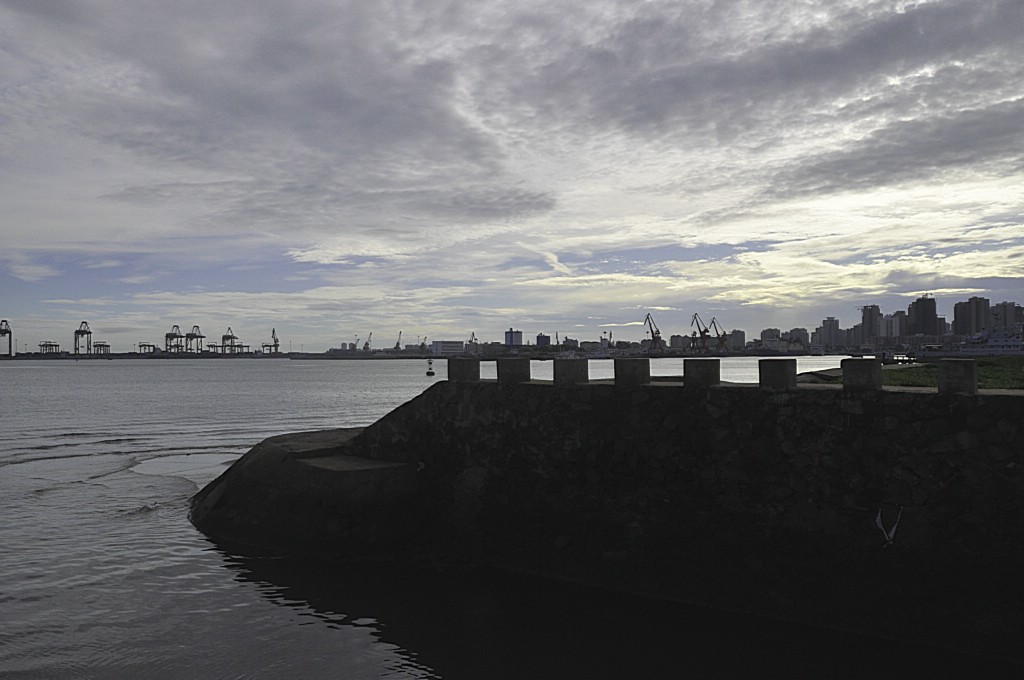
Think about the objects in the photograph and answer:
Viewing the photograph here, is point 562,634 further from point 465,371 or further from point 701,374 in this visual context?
point 465,371

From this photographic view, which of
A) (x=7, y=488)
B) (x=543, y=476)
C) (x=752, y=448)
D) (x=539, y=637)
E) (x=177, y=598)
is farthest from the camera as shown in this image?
(x=7, y=488)

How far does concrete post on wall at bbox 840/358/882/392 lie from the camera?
984 centimetres

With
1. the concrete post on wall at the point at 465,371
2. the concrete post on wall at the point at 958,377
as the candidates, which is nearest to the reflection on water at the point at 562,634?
the concrete post on wall at the point at 958,377

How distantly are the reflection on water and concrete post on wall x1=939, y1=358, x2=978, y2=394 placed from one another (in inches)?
119

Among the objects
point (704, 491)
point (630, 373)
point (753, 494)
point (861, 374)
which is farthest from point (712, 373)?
point (861, 374)

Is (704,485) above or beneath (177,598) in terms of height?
above

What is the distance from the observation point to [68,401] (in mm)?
65250

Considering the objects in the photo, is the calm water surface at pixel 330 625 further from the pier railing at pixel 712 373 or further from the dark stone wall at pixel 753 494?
the pier railing at pixel 712 373

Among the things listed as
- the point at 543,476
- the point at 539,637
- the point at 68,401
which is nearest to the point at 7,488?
the point at 543,476

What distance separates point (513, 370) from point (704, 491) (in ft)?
13.3

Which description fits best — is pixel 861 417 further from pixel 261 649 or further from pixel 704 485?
pixel 261 649

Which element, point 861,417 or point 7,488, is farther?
point 7,488

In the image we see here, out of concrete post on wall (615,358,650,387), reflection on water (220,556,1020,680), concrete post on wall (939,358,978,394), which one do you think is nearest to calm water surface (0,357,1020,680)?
reflection on water (220,556,1020,680)

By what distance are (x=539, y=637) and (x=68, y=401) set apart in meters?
66.8
